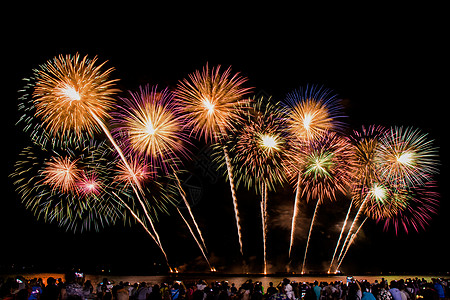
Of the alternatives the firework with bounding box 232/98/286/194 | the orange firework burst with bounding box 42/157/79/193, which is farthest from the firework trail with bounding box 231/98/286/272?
the orange firework burst with bounding box 42/157/79/193

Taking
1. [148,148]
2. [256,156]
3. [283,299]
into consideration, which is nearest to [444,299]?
[256,156]

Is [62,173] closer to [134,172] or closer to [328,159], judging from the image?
[134,172]

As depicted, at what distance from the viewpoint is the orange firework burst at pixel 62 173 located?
2045cm

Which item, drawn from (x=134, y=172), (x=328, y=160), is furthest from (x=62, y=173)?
(x=328, y=160)

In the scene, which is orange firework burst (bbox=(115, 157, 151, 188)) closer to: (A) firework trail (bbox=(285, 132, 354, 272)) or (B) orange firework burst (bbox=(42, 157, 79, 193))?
(B) orange firework burst (bbox=(42, 157, 79, 193))

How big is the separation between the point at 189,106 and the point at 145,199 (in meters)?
7.91

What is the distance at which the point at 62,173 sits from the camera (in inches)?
813

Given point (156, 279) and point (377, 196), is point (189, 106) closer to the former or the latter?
point (156, 279)

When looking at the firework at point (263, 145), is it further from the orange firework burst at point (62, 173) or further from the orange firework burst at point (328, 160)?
the orange firework burst at point (62, 173)

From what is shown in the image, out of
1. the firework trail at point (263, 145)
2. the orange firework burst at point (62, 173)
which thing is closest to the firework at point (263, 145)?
the firework trail at point (263, 145)

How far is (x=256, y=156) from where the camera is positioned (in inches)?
815

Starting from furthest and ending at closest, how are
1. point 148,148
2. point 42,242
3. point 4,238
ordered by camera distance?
point 42,242 → point 4,238 → point 148,148

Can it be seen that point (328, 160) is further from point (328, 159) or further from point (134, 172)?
point (134, 172)

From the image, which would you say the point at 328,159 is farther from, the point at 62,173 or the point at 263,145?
the point at 62,173
